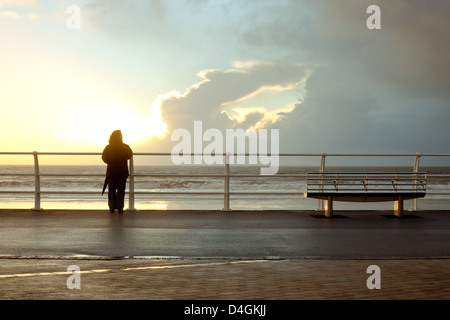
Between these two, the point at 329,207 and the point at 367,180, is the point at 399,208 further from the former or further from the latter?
the point at 329,207

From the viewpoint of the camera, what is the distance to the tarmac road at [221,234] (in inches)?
348

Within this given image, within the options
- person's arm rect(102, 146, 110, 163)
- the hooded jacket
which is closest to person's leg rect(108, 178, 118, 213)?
the hooded jacket

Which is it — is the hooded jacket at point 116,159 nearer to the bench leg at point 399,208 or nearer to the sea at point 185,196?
the sea at point 185,196

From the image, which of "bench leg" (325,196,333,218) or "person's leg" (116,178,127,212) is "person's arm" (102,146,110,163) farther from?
"bench leg" (325,196,333,218)

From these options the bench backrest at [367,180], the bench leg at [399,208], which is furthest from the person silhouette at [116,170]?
the bench leg at [399,208]

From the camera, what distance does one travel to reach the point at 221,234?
10828mm

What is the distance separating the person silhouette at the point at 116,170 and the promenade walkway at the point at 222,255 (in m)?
0.45

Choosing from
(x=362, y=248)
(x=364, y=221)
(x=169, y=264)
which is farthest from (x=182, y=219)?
(x=169, y=264)

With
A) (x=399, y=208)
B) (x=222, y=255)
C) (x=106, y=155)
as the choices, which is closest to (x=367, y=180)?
(x=399, y=208)

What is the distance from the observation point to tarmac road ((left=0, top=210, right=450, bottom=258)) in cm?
884

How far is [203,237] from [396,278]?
454 cm

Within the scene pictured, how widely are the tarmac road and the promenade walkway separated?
2 cm
